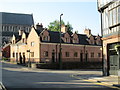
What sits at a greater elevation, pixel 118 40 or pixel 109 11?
pixel 109 11

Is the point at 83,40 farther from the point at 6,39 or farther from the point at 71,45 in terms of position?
the point at 6,39

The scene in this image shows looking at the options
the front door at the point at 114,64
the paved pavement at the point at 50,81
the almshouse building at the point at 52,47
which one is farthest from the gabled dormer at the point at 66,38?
the front door at the point at 114,64

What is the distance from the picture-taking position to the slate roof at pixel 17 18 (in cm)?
10351

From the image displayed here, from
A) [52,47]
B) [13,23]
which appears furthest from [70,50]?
[13,23]

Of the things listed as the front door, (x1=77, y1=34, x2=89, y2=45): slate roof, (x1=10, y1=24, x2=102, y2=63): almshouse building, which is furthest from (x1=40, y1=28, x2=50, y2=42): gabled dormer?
the front door

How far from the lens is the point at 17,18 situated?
10669 centimetres

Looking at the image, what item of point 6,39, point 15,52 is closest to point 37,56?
point 15,52

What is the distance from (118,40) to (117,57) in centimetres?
180

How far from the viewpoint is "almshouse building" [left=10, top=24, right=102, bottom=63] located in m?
43.7

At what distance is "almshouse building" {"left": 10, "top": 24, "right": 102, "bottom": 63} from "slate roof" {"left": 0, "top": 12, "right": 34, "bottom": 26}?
48.6 meters

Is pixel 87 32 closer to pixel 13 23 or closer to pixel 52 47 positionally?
pixel 52 47

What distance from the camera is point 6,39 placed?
3669 inches

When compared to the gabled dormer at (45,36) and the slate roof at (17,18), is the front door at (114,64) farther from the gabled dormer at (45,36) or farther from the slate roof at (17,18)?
the slate roof at (17,18)

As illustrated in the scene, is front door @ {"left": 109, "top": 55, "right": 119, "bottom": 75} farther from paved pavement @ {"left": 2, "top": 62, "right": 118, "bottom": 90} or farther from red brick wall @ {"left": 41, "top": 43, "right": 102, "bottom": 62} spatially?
red brick wall @ {"left": 41, "top": 43, "right": 102, "bottom": 62}
